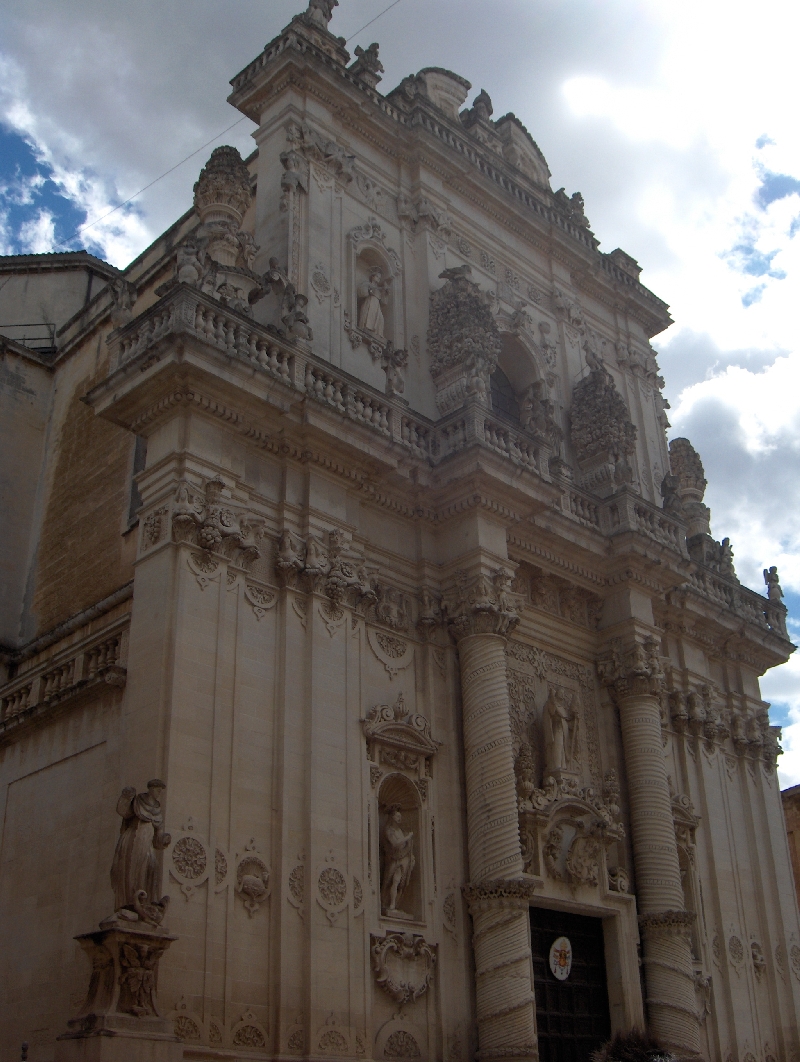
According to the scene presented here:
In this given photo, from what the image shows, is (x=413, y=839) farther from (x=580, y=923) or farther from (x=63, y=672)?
(x=63, y=672)

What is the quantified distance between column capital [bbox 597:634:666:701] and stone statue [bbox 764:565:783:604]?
5749 mm

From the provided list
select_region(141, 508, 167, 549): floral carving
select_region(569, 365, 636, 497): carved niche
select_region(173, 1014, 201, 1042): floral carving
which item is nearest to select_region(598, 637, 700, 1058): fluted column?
select_region(569, 365, 636, 497): carved niche

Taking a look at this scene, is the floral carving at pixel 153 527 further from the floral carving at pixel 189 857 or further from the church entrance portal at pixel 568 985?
the church entrance portal at pixel 568 985

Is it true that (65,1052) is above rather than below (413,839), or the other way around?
below

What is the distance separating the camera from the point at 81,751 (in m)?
13.7

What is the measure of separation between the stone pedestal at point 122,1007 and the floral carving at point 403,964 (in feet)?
10.9

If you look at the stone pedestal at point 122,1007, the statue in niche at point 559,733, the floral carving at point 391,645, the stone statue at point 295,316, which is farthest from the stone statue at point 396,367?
the stone pedestal at point 122,1007

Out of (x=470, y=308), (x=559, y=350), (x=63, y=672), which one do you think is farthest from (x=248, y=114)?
(x=63, y=672)

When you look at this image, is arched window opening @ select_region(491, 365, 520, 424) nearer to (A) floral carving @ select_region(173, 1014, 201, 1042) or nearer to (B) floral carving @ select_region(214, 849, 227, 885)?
(B) floral carving @ select_region(214, 849, 227, 885)

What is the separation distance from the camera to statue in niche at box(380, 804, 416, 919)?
44.2 ft

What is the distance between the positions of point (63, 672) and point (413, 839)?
4.87 metres

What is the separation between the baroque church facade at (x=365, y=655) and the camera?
1210 cm

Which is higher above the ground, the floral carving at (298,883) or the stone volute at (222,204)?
the stone volute at (222,204)

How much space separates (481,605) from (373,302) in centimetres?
505
